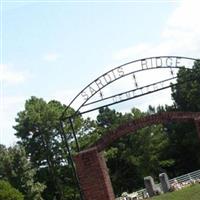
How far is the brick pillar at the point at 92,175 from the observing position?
1495 cm

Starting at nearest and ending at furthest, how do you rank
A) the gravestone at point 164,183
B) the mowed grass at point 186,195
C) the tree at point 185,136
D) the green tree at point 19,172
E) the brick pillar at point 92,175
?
the brick pillar at point 92,175 < the mowed grass at point 186,195 < the gravestone at point 164,183 < the green tree at point 19,172 < the tree at point 185,136

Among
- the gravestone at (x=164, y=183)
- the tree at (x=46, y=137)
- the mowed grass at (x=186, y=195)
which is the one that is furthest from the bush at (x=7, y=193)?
the mowed grass at (x=186, y=195)

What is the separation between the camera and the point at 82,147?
53.5 meters

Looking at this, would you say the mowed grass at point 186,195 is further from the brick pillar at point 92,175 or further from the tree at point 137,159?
the tree at point 137,159

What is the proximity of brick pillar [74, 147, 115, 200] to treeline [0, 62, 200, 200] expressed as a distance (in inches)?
1113

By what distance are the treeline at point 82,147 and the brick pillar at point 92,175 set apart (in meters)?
28.3

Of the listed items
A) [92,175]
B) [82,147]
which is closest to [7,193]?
[82,147]

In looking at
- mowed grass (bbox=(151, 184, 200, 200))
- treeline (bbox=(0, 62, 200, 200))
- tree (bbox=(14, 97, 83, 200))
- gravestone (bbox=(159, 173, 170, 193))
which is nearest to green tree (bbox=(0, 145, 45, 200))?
treeline (bbox=(0, 62, 200, 200))

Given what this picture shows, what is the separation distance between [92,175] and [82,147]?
38.7 meters

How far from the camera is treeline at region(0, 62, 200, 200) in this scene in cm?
5056

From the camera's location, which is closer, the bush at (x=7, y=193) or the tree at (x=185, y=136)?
the bush at (x=7, y=193)

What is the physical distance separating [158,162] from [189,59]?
154ft

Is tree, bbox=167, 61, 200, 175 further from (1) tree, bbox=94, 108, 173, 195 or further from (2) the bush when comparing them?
(2) the bush

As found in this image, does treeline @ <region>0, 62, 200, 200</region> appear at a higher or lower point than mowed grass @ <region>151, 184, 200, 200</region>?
higher
